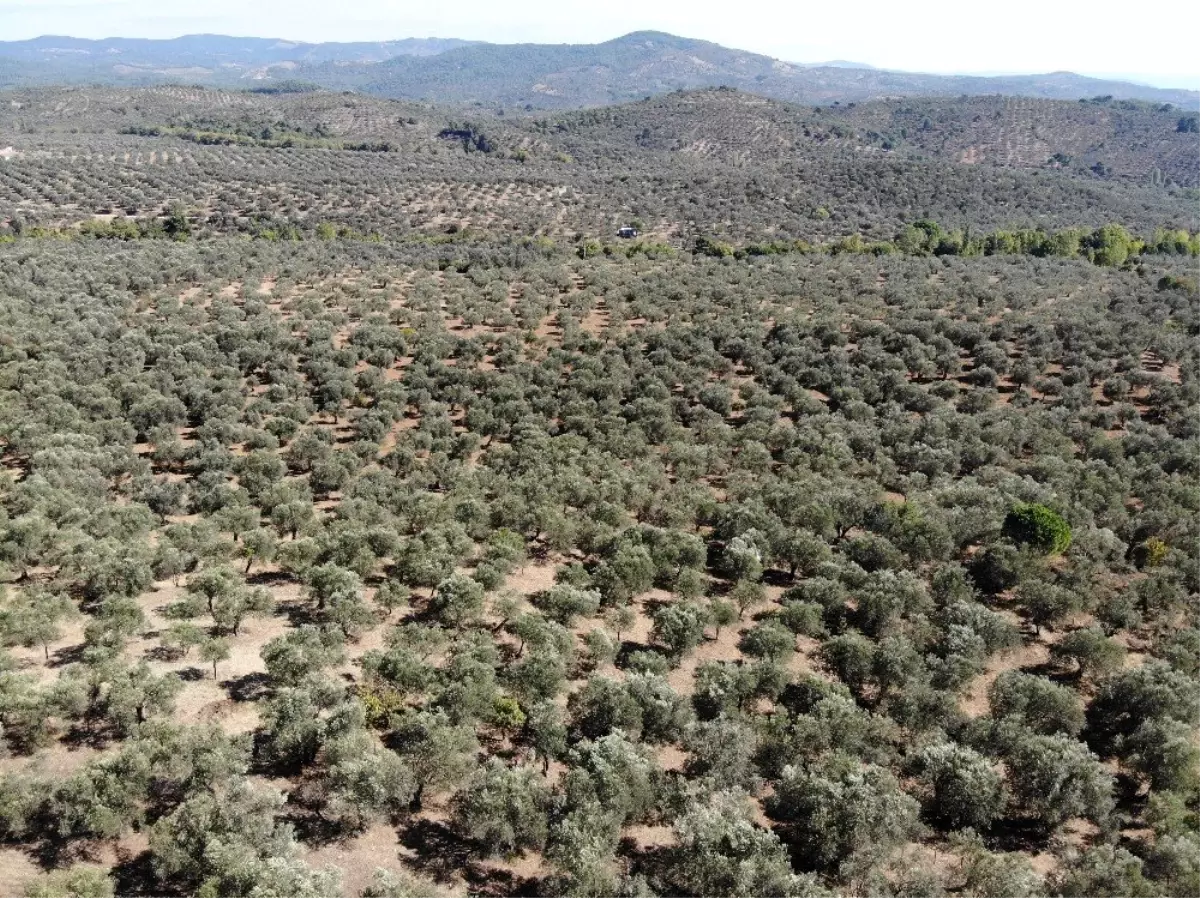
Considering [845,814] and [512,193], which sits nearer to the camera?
[845,814]

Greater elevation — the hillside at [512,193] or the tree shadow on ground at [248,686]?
the hillside at [512,193]

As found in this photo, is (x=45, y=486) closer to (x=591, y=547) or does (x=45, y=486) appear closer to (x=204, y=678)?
(x=204, y=678)

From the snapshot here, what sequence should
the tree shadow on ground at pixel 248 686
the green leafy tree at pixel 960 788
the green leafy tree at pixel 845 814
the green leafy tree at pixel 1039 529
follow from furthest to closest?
1. the green leafy tree at pixel 1039 529
2. the tree shadow on ground at pixel 248 686
3. the green leafy tree at pixel 960 788
4. the green leafy tree at pixel 845 814

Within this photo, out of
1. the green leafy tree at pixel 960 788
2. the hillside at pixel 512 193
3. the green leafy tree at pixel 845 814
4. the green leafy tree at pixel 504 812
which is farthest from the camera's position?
the hillside at pixel 512 193

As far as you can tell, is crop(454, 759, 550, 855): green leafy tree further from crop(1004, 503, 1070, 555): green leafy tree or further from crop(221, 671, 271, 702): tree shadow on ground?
crop(1004, 503, 1070, 555): green leafy tree

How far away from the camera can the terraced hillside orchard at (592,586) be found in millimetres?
22656

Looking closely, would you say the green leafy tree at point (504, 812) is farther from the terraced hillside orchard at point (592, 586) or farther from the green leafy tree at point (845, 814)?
the green leafy tree at point (845, 814)

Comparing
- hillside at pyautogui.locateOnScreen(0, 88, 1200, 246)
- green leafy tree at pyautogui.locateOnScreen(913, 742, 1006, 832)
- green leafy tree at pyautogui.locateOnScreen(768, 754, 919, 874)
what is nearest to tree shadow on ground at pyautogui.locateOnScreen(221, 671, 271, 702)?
green leafy tree at pyautogui.locateOnScreen(768, 754, 919, 874)

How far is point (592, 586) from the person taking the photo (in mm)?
36188

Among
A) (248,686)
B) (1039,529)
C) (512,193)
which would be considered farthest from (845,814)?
(512,193)

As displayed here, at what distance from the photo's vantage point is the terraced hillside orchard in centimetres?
2266

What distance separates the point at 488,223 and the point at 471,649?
372 feet

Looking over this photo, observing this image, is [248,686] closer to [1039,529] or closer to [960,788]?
[960,788]

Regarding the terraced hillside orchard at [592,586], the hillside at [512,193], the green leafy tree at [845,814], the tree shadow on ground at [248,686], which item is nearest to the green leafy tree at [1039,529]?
the terraced hillside orchard at [592,586]
